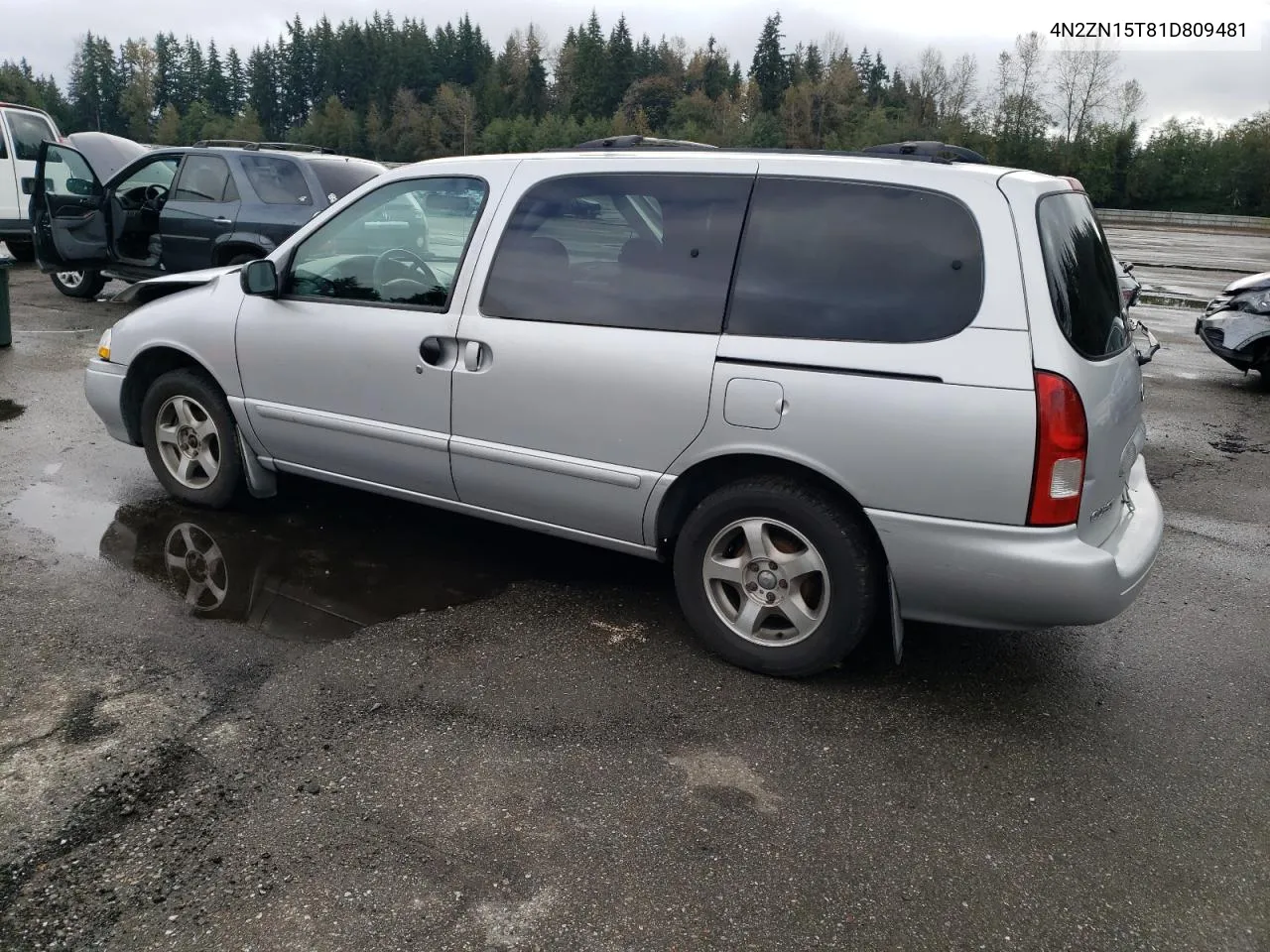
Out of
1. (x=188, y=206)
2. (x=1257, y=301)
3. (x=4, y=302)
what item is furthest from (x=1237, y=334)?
(x=4, y=302)

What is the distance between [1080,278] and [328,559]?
3.30 meters

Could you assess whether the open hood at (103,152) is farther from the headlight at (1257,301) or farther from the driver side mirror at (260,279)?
the headlight at (1257,301)

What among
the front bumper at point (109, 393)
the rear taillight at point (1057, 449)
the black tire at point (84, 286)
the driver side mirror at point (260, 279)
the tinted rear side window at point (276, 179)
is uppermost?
the tinted rear side window at point (276, 179)

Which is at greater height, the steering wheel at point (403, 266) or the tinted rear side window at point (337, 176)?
the tinted rear side window at point (337, 176)

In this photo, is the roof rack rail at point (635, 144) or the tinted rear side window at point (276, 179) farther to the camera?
the tinted rear side window at point (276, 179)

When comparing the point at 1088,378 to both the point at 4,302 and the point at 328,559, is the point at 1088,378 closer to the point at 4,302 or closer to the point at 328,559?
the point at 328,559

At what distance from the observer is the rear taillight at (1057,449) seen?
3.10 metres

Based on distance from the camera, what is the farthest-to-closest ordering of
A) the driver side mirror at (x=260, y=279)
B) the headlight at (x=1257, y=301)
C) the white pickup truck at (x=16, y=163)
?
the white pickup truck at (x=16, y=163), the headlight at (x=1257, y=301), the driver side mirror at (x=260, y=279)

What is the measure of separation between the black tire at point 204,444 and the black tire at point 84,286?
882 cm

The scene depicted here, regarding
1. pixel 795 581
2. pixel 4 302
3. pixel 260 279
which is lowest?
pixel 795 581

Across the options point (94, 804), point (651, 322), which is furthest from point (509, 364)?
point (94, 804)

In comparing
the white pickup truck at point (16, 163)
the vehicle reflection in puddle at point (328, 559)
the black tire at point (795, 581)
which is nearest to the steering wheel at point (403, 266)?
the vehicle reflection in puddle at point (328, 559)

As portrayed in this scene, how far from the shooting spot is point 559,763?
10.3ft

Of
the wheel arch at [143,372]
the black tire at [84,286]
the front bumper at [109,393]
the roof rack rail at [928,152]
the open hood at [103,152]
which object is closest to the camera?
the roof rack rail at [928,152]
